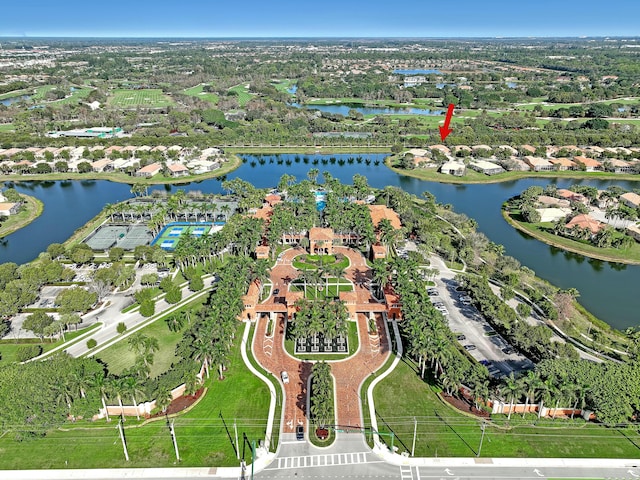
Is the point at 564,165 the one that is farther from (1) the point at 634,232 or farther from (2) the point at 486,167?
(1) the point at 634,232

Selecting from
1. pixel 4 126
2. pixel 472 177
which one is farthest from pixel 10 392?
pixel 4 126

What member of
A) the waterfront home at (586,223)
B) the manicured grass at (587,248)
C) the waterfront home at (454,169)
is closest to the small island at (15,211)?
the waterfront home at (454,169)

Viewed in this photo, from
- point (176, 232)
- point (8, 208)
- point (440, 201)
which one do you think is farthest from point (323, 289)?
point (8, 208)

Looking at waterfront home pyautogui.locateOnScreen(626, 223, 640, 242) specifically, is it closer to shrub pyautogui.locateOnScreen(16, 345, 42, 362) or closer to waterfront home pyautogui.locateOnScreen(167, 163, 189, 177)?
shrub pyautogui.locateOnScreen(16, 345, 42, 362)

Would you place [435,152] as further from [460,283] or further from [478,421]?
[478,421]

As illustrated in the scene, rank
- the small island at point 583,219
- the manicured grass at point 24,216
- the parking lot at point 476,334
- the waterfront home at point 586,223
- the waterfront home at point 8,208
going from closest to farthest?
the parking lot at point 476,334 < the small island at point 583,219 < the waterfront home at point 586,223 < the manicured grass at point 24,216 < the waterfront home at point 8,208

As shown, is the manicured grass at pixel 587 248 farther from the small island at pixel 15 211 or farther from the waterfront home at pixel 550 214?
the small island at pixel 15 211

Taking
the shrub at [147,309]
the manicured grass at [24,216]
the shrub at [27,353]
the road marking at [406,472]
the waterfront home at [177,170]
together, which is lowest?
the road marking at [406,472]
